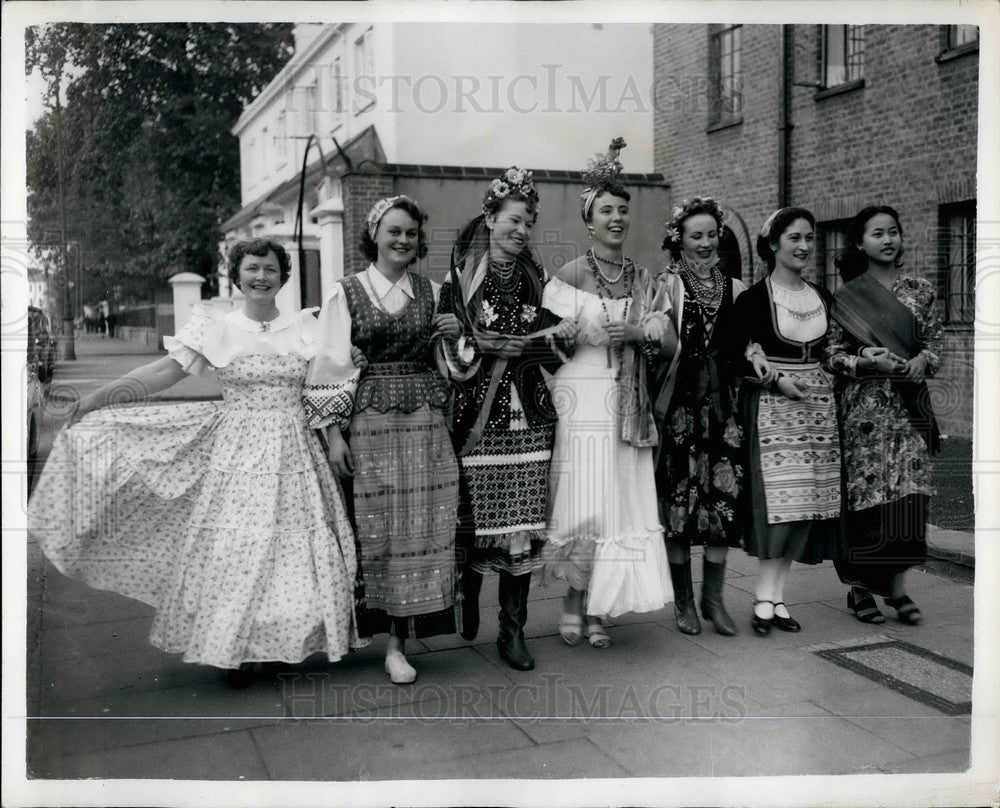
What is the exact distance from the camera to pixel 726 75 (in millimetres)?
5195

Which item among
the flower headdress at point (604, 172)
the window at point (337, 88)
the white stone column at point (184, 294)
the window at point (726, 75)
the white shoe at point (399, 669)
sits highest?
the window at point (726, 75)

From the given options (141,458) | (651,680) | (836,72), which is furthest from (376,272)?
(836,72)

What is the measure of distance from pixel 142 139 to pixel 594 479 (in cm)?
215

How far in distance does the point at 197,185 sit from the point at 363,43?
0.99 metres

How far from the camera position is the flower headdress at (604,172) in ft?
12.6

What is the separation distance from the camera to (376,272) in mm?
3689

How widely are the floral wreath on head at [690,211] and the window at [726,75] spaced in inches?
29.0

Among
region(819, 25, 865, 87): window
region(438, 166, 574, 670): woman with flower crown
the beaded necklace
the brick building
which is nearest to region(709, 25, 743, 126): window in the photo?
the brick building

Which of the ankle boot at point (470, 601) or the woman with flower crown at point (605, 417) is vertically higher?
the woman with flower crown at point (605, 417)

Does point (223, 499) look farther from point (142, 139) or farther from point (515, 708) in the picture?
point (142, 139)

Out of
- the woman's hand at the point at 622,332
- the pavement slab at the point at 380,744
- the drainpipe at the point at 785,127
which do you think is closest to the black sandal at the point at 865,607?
the woman's hand at the point at 622,332

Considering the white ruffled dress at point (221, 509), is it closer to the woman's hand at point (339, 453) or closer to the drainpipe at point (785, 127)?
the woman's hand at point (339, 453)

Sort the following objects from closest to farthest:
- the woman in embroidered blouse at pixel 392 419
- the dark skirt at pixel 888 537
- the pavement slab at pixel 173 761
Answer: the pavement slab at pixel 173 761 < the woman in embroidered blouse at pixel 392 419 < the dark skirt at pixel 888 537

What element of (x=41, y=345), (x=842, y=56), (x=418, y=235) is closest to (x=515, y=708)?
(x=418, y=235)
